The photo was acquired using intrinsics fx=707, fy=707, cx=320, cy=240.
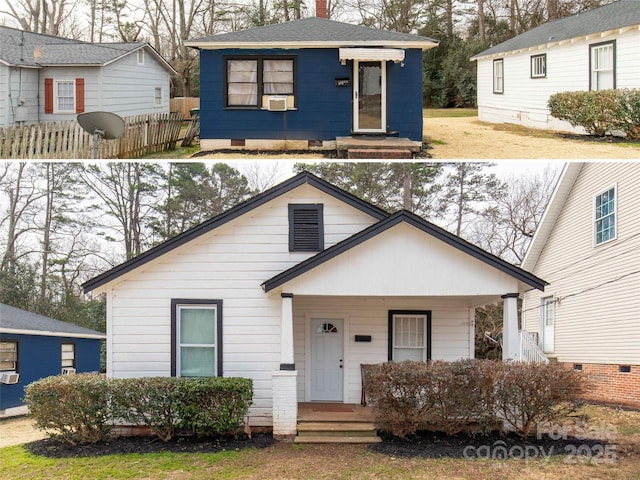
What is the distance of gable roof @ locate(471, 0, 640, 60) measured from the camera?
18.8 metres

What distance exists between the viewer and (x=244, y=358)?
12.9m

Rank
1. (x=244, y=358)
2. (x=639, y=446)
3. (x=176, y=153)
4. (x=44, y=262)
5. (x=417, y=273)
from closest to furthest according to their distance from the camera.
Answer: (x=639, y=446) → (x=417, y=273) → (x=244, y=358) → (x=176, y=153) → (x=44, y=262)

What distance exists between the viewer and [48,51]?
24.3 m

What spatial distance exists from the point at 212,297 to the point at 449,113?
2420 cm

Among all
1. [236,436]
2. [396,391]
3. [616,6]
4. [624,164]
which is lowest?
[236,436]

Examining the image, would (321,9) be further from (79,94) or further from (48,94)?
(48,94)

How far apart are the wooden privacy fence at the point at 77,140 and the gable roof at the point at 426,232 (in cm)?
832

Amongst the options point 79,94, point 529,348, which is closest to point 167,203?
point 79,94

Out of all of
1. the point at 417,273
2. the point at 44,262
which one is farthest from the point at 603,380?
the point at 44,262

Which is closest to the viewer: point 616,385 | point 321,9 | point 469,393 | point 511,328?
point 469,393

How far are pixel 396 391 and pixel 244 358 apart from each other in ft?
10.1

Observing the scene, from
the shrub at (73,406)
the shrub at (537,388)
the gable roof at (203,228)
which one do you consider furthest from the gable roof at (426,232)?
the shrub at (73,406)

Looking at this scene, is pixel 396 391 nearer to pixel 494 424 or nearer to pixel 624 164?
pixel 494 424

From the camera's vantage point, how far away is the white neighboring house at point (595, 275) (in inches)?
616
